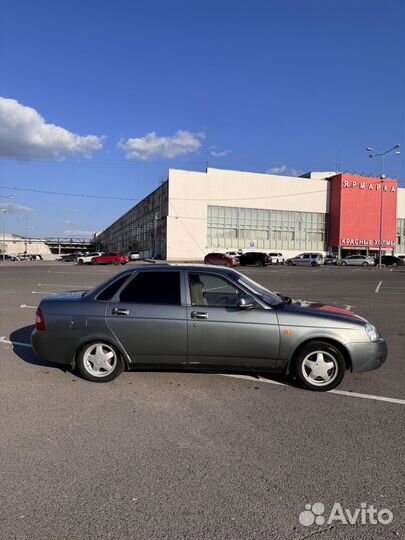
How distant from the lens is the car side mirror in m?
5.51

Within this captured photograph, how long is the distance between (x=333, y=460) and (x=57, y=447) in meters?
2.30

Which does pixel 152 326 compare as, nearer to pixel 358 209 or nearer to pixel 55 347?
pixel 55 347

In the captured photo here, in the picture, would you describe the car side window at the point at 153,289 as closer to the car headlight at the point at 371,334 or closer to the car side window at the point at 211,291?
the car side window at the point at 211,291

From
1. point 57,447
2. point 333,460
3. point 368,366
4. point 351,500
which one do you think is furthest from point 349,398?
point 57,447

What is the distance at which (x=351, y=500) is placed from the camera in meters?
3.14

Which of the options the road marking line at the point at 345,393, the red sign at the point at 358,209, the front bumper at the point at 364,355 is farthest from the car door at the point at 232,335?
the red sign at the point at 358,209

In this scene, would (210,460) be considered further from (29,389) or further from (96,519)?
(29,389)

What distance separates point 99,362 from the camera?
5.75 meters

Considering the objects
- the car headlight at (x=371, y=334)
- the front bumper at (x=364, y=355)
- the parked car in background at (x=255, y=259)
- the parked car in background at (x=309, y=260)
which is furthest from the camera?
the parked car in background at (x=309, y=260)

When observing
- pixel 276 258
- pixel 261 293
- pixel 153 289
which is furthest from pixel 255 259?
pixel 153 289

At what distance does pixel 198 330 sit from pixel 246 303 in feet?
2.19

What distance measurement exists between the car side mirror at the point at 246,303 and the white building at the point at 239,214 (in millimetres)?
62024

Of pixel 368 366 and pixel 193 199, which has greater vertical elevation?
pixel 193 199

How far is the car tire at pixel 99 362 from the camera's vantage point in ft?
18.8
